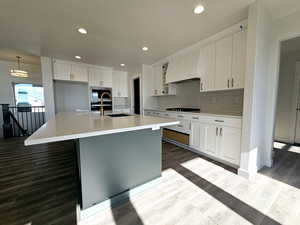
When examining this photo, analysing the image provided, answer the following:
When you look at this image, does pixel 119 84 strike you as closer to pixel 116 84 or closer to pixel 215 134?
pixel 116 84

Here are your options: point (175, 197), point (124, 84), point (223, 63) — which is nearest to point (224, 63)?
point (223, 63)

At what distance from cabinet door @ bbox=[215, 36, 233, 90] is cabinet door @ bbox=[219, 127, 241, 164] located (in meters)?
0.84

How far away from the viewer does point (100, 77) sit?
4957 millimetres

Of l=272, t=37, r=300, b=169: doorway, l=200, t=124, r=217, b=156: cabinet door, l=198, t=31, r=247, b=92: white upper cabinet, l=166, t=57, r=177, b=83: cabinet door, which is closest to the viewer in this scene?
l=198, t=31, r=247, b=92: white upper cabinet

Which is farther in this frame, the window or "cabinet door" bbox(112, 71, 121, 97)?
"cabinet door" bbox(112, 71, 121, 97)

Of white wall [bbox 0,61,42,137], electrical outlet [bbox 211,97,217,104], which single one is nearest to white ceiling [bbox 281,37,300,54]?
electrical outlet [bbox 211,97,217,104]

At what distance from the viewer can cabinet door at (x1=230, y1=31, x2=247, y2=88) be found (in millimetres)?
2228

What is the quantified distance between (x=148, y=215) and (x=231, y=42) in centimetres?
297

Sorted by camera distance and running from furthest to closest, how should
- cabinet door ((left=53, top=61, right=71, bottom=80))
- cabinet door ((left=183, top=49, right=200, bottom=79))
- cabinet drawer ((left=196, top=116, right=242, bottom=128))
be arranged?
cabinet door ((left=53, top=61, right=71, bottom=80))
cabinet door ((left=183, top=49, right=200, bottom=79))
cabinet drawer ((left=196, top=116, right=242, bottom=128))

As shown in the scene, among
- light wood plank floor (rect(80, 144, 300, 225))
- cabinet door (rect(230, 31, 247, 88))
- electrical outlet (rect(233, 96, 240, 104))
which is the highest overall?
cabinet door (rect(230, 31, 247, 88))

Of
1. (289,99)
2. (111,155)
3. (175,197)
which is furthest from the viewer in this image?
(289,99)

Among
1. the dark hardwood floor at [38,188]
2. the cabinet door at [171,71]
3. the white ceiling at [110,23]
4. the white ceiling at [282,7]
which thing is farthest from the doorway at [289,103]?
the dark hardwood floor at [38,188]

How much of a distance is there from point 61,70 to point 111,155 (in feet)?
13.5

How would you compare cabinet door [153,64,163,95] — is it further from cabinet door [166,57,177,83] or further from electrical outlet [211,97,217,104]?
electrical outlet [211,97,217,104]
